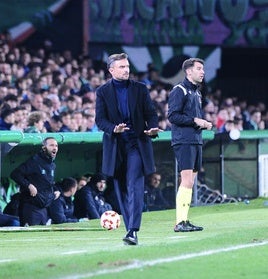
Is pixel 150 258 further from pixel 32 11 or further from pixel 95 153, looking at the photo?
pixel 32 11

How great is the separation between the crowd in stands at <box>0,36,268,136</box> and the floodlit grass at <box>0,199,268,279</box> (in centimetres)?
248

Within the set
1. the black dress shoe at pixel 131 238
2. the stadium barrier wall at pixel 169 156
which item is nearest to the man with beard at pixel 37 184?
the stadium barrier wall at pixel 169 156

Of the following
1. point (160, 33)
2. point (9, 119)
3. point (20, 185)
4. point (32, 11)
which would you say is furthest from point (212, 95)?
point (20, 185)

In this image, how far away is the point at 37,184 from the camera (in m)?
17.3

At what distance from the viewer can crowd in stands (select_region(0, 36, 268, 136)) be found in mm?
20797

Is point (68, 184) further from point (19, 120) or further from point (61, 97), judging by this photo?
point (61, 97)

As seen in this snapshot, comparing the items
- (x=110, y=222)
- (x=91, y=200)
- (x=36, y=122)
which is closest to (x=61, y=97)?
(x=36, y=122)

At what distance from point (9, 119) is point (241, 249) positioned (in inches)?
345

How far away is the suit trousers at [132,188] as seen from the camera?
12828mm

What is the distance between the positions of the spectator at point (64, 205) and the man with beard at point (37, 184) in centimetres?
58

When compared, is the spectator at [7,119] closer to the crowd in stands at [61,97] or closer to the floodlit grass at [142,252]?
the crowd in stands at [61,97]

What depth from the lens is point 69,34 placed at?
35.9m

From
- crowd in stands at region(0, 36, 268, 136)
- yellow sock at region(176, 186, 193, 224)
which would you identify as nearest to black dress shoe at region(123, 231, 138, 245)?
yellow sock at region(176, 186, 193, 224)

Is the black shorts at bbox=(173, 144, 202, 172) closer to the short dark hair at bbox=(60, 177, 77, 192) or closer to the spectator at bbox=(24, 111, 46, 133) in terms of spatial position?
the short dark hair at bbox=(60, 177, 77, 192)
